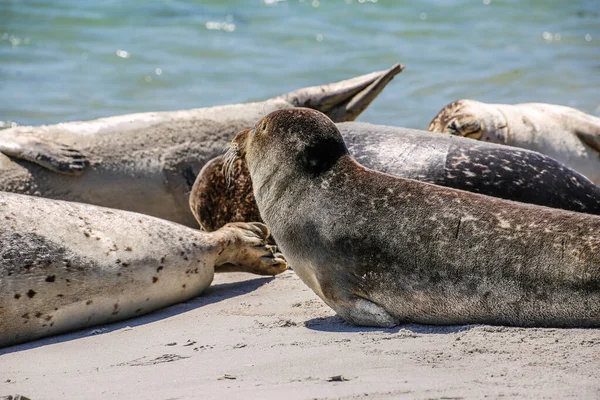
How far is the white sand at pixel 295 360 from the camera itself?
9.74ft

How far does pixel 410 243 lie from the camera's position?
3758mm

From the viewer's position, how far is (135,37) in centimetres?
1454

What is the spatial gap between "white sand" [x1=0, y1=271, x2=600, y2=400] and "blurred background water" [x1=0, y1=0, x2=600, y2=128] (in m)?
5.64

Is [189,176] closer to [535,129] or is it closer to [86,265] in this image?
[86,265]

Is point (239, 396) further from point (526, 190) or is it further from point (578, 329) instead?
point (526, 190)

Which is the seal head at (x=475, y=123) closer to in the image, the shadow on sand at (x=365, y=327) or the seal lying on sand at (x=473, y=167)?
the seal lying on sand at (x=473, y=167)

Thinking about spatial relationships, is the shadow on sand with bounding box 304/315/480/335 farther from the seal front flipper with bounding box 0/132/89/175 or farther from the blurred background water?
the blurred background water

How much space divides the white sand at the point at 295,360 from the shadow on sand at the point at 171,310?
0.06 ft

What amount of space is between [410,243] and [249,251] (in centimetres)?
163

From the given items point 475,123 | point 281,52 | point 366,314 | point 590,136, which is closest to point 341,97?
point 475,123

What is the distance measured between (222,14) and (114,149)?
9.93 metres

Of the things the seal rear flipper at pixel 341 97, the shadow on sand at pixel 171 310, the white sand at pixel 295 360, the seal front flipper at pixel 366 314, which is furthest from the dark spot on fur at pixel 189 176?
the seal front flipper at pixel 366 314

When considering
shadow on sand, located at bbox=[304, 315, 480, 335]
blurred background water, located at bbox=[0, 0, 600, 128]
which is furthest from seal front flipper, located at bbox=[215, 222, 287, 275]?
blurred background water, located at bbox=[0, 0, 600, 128]

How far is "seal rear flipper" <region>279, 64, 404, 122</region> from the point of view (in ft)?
23.4
